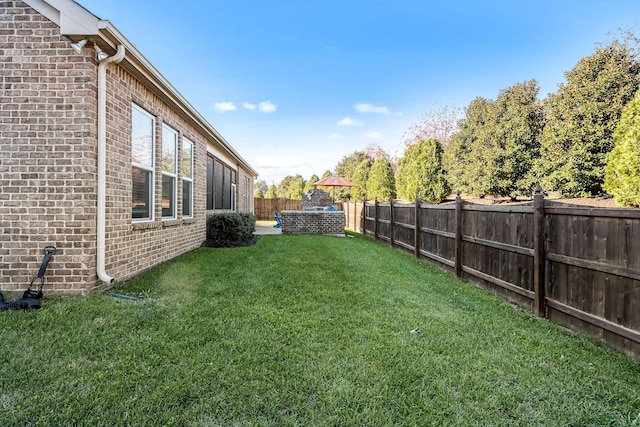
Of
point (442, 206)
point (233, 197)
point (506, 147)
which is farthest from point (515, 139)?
point (233, 197)

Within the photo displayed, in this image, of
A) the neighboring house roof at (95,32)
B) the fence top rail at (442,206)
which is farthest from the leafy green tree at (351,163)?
the neighboring house roof at (95,32)

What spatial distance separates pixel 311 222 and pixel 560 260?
10.3 metres

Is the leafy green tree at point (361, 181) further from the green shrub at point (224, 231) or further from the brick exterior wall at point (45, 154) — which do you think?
the brick exterior wall at point (45, 154)

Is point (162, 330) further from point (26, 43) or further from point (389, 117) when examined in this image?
point (389, 117)

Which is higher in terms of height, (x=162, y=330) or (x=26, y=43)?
(x=26, y=43)

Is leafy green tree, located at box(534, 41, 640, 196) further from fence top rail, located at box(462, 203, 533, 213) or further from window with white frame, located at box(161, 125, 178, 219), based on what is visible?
window with white frame, located at box(161, 125, 178, 219)

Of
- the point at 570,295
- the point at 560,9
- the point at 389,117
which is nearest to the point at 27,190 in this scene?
the point at 570,295

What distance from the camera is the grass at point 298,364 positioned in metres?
2.06

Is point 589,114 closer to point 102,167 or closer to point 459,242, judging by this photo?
point 459,242

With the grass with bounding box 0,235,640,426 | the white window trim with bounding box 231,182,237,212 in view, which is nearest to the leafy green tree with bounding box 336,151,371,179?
the white window trim with bounding box 231,182,237,212

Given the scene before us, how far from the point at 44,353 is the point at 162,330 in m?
0.86

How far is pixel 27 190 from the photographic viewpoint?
4043 mm

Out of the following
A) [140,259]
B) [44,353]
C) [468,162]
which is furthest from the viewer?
[468,162]

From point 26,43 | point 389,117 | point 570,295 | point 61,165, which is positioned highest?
point 389,117
